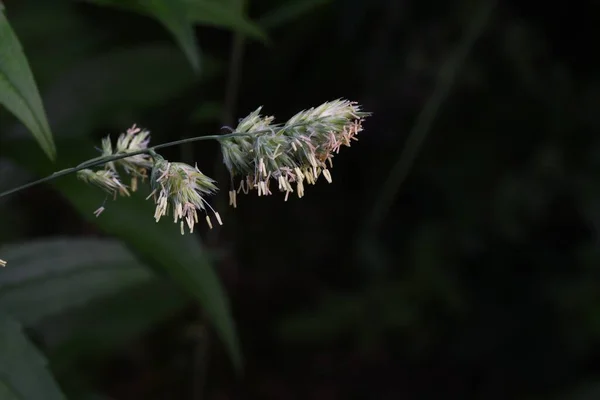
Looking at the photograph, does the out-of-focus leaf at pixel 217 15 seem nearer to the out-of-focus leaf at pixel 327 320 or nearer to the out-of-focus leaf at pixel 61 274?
the out-of-focus leaf at pixel 61 274

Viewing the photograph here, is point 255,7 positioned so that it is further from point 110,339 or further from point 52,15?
point 110,339

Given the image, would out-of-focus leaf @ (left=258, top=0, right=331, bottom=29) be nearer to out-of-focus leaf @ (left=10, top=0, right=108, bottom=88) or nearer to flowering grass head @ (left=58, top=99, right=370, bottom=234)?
out-of-focus leaf @ (left=10, top=0, right=108, bottom=88)

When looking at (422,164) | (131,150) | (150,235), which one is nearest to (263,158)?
(131,150)

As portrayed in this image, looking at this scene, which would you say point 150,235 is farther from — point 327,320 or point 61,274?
point 327,320

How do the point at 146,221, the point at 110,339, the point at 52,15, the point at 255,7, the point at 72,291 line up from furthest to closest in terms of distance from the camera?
1. the point at 255,7
2. the point at 52,15
3. the point at 110,339
4. the point at 72,291
5. the point at 146,221

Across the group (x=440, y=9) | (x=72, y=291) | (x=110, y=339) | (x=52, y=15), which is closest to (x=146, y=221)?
(x=72, y=291)
